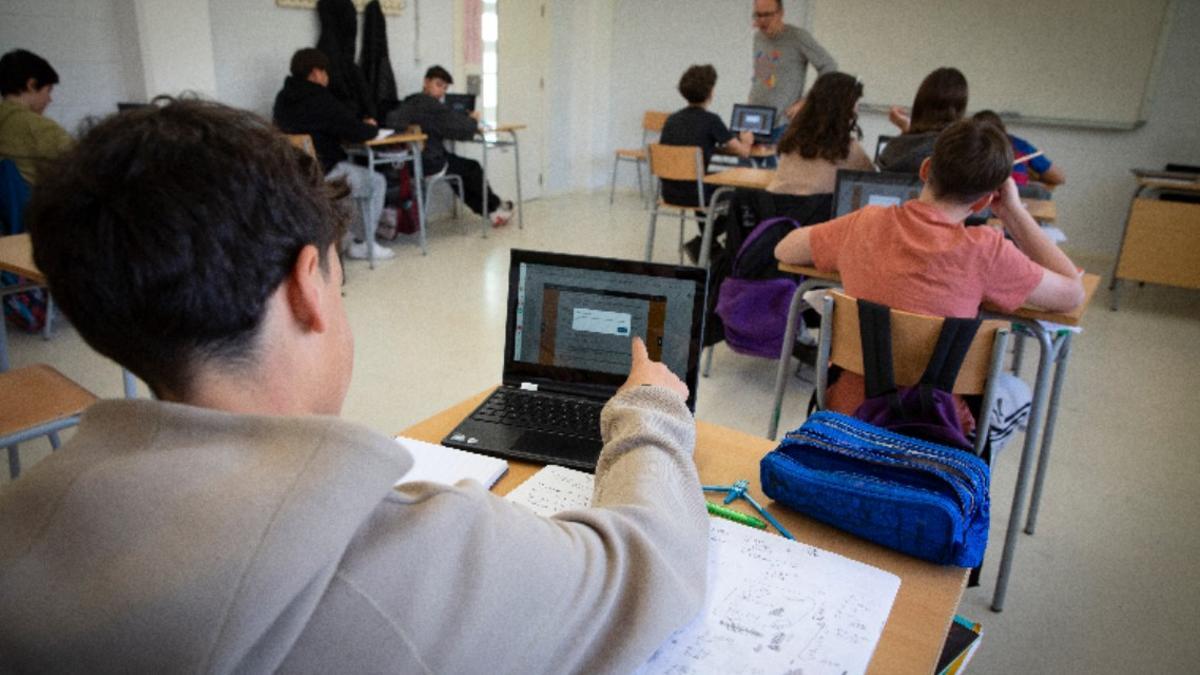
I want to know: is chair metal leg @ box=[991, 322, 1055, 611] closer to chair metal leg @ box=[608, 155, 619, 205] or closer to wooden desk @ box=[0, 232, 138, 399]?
wooden desk @ box=[0, 232, 138, 399]

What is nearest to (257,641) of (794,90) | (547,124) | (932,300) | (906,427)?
(906,427)

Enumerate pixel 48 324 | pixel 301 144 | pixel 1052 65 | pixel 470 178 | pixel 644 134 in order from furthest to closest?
pixel 644 134
pixel 470 178
pixel 1052 65
pixel 48 324
pixel 301 144

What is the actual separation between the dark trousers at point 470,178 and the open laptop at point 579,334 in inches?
183

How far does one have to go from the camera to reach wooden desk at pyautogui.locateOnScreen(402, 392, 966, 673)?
0.75 m

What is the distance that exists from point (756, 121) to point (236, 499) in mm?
5078

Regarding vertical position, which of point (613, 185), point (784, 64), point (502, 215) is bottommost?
point (502, 215)

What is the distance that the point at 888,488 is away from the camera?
2.92 feet

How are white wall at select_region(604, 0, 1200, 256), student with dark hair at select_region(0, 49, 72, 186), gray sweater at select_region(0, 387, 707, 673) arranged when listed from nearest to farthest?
gray sweater at select_region(0, 387, 707, 673)
student with dark hair at select_region(0, 49, 72, 186)
white wall at select_region(604, 0, 1200, 256)

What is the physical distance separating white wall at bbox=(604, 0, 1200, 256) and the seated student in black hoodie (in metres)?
2.52

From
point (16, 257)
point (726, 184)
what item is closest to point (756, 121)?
point (726, 184)

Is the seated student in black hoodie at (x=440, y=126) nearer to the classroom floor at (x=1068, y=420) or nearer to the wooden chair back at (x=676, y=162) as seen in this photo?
the classroom floor at (x=1068, y=420)

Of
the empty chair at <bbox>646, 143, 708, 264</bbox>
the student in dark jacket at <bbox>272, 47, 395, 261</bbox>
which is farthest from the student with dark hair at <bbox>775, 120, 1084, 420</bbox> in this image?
the student in dark jacket at <bbox>272, 47, 395, 261</bbox>

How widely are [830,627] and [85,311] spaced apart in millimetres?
682

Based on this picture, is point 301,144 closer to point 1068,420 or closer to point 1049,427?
point 1049,427
